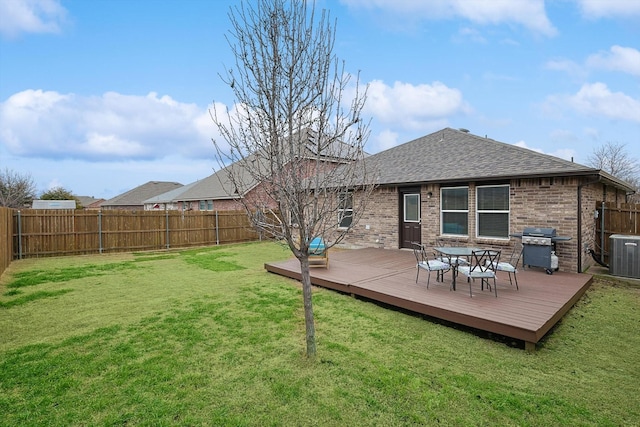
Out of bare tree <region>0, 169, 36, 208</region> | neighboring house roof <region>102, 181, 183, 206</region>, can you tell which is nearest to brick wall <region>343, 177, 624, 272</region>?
bare tree <region>0, 169, 36, 208</region>

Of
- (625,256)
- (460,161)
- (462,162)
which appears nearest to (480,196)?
(462,162)

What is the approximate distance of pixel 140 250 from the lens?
48.4 feet

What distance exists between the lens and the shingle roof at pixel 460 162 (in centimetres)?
817

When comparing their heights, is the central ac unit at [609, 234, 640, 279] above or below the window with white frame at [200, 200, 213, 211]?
below

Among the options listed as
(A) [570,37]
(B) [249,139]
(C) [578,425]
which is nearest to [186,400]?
(B) [249,139]

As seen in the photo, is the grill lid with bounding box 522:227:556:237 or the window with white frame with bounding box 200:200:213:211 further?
the window with white frame with bounding box 200:200:213:211

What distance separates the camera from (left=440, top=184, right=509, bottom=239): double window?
894 centimetres

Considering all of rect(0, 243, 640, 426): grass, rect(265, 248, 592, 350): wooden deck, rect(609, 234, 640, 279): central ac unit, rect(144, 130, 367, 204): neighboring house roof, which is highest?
rect(144, 130, 367, 204): neighboring house roof

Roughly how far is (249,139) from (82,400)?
321cm

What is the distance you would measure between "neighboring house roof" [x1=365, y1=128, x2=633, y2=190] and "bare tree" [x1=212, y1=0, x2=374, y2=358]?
11.6 feet

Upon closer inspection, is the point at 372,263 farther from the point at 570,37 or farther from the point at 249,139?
the point at 570,37

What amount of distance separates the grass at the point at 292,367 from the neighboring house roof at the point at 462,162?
323 centimetres

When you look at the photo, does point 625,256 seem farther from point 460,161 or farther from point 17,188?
point 17,188

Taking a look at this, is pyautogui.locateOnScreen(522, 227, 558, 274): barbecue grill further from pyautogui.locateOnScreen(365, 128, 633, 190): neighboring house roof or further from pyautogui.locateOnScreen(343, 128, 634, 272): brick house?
pyautogui.locateOnScreen(365, 128, 633, 190): neighboring house roof
